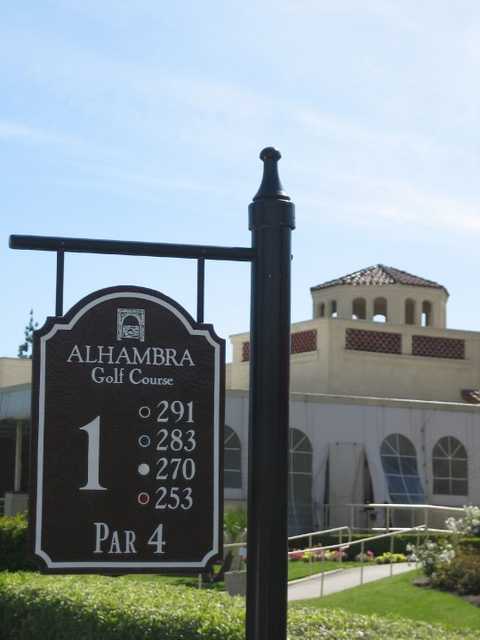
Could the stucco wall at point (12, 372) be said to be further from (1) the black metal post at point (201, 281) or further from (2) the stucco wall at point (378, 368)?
(1) the black metal post at point (201, 281)

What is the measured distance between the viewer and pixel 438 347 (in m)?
39.8

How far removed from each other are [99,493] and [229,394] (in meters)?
26.7

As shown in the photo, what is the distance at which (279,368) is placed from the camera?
12.3 feet

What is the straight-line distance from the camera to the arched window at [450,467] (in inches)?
1328

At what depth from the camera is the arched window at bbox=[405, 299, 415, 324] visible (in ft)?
133

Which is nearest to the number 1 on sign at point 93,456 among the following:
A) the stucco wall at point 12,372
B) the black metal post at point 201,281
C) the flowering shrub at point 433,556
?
the black metal post at point 201,281

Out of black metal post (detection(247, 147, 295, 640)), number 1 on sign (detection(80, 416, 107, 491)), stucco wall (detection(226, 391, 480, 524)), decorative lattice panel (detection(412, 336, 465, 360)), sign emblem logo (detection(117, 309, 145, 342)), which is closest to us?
black metal post (detection(247, 147, 295, 640))

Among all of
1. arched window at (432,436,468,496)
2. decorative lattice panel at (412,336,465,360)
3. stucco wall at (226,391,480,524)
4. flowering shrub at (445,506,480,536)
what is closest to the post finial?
flowering shrub at (445,506,480,536)

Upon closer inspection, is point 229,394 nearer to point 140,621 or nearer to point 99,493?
point 140,621

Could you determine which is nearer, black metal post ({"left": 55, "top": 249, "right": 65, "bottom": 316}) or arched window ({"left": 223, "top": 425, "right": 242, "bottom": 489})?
black metal post ({"left": 55, "top": 249, "right": 65, "bottom": 316})

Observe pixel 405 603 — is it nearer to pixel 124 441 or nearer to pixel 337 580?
pixel 337 580

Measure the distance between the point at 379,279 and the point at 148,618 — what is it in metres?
32.6

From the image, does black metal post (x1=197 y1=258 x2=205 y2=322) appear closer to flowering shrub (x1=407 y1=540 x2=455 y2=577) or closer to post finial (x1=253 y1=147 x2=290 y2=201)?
post finial (x1=253 y1=147 x2=290 y2=201)

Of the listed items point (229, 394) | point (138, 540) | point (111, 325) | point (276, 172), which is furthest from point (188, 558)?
point (229, 394)
